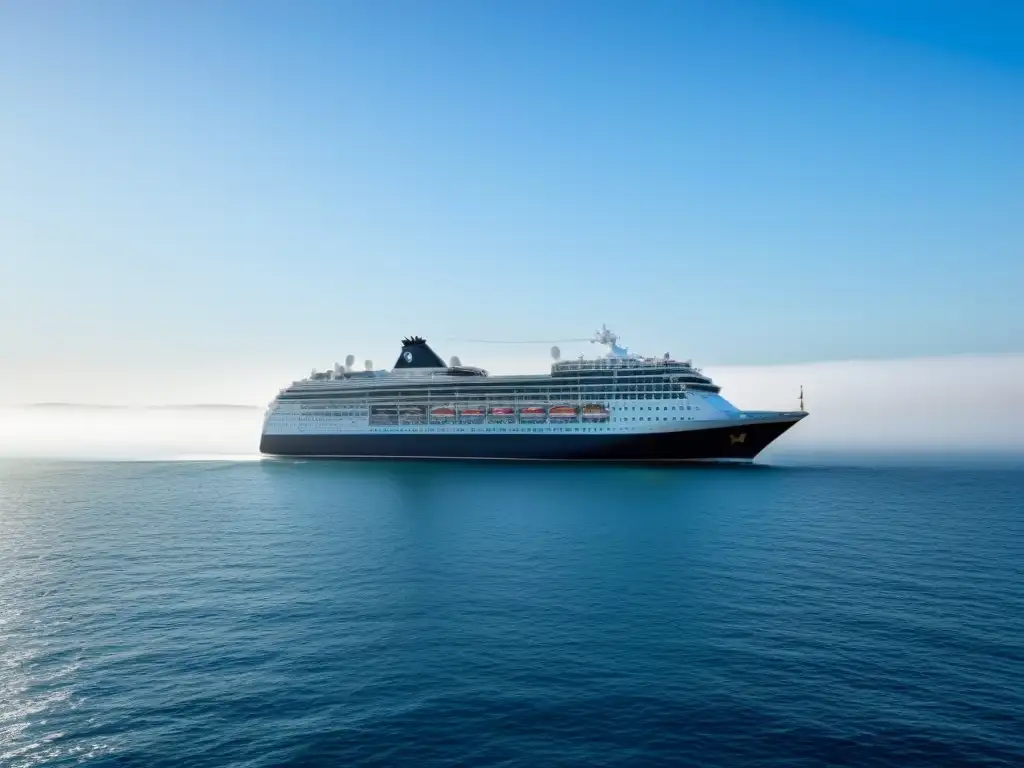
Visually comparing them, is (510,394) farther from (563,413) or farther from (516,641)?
(516,641)

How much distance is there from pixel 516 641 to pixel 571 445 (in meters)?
72.4

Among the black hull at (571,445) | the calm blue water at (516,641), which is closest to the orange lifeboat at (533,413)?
the black hull at (571,445)

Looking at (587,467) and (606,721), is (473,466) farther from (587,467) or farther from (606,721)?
(606,721)

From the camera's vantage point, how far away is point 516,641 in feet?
79.2

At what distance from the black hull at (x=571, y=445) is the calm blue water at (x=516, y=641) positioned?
38.3 m

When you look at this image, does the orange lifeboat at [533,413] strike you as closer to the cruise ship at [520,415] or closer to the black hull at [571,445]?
the cruise ship at [520,415]

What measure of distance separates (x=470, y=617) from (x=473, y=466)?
71840 mm

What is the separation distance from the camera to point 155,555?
39.8m

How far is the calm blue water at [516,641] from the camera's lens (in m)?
17.0

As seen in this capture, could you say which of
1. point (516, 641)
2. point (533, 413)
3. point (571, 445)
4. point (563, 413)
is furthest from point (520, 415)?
point (516, 641)

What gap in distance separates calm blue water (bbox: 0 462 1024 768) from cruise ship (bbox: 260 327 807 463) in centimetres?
3915

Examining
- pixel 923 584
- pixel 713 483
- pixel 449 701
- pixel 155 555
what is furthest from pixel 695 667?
pixel 713 483

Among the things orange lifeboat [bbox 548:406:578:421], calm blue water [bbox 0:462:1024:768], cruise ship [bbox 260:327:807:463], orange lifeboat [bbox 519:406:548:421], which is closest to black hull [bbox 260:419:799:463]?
cruise ship [bbox 260:327:807:463]

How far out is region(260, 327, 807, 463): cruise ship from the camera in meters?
91.8
